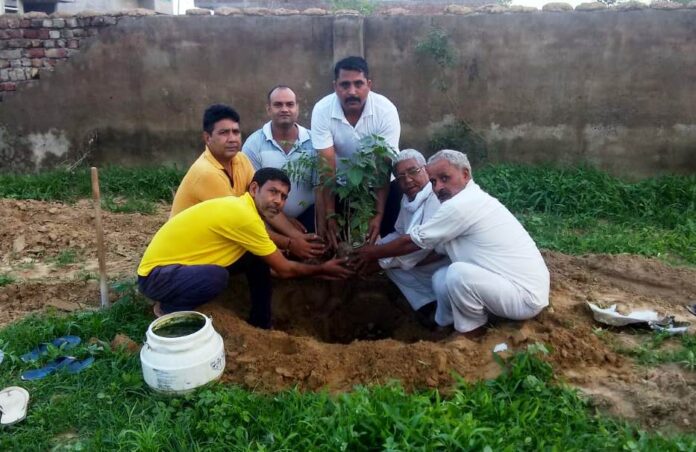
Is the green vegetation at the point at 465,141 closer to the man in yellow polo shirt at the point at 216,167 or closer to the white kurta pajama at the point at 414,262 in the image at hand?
the white kurta pajama at the point at 414,262

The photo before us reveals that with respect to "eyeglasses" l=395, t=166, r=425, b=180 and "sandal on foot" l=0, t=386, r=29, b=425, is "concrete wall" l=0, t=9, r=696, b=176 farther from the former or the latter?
"sandal on foot" l=0, t=386, r=29, b=425

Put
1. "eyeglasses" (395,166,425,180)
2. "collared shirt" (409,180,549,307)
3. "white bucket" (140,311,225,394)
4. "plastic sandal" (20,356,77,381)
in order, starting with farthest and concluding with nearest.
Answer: "eyeglasses" (395,166,425,180)
"collared shirt" (409,180,549,307)
"plastic sandal" (20,356,77,381)
"white bucket" (140,311,225,394)

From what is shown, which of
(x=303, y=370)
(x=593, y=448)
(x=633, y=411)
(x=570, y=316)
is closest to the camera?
(x=593, y=448)

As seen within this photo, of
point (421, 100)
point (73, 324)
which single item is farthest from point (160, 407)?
point (421, 100)

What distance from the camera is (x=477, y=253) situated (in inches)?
134

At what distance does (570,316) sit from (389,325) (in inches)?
54.1

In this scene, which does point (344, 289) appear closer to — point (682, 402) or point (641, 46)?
point (682, 402)

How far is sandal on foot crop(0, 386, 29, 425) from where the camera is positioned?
112 inches

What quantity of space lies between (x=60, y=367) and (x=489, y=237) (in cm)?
259

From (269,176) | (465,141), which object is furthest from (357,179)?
(465,141)

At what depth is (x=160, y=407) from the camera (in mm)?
2859

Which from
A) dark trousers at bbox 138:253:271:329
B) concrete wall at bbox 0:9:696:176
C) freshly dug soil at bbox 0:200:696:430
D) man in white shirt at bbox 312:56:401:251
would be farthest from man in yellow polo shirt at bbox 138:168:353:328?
concrete wall at bbox 0:9:696:176

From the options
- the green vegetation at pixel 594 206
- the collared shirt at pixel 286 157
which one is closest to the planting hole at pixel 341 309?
the collared shirt at pixel 286 157

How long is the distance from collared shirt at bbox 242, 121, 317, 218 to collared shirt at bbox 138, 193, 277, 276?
2.82 feet
